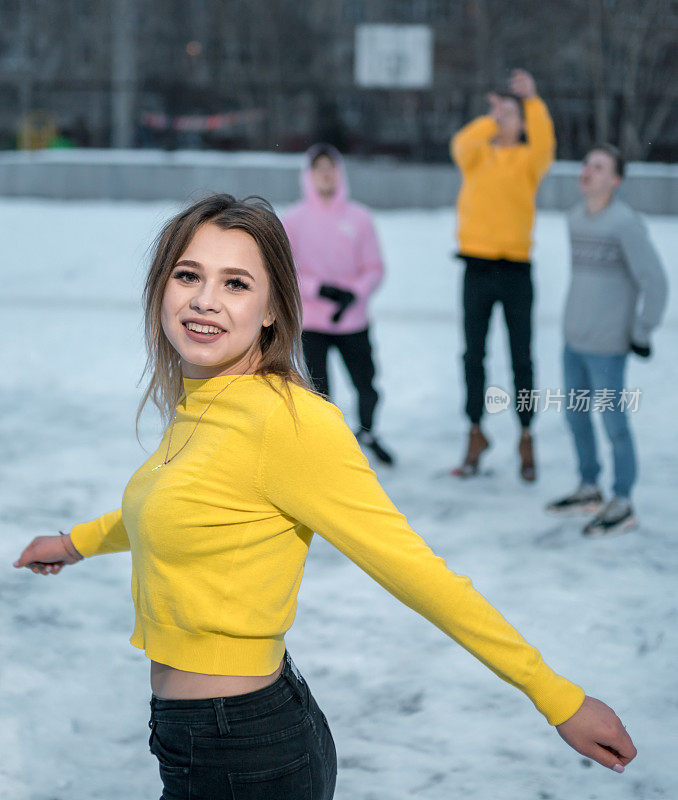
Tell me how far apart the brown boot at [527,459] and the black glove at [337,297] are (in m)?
1.29

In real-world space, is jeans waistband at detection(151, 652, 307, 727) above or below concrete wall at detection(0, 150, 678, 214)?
below

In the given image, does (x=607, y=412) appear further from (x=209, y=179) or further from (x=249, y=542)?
(x=209, y=179)

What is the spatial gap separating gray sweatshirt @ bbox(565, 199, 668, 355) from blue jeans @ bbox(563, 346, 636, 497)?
0.07 metres

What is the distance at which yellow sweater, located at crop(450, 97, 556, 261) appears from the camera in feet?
19.5

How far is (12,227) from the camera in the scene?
15594 millimetres

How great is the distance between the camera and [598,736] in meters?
1.57

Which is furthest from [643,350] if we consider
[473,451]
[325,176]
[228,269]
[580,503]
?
[228,269]

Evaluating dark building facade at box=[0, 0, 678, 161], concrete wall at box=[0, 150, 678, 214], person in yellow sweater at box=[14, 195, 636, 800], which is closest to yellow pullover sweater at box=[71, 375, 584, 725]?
person in yellow sweater at box=[14, 195, 636, 800]

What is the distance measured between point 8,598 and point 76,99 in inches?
824

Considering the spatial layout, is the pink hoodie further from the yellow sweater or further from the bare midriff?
the bare midriff

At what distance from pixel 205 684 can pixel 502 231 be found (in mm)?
4641

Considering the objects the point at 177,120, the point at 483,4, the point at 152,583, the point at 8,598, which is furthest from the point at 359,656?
the point at 483,4

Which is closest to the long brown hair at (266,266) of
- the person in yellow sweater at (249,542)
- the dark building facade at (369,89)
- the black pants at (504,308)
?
the person in yellow sweater at (249,542)

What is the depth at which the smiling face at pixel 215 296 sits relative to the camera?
1.70 meters
